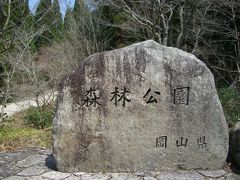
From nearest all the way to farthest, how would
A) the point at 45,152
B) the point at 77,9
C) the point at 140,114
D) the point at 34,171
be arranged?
the point at 140,114, the point at 34,171, the point at 45,152, the point at 77,9

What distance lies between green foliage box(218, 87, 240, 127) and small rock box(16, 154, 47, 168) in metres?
3.36

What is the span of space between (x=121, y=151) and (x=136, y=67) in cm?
107

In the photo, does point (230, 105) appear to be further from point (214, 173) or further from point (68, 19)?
point (68, 19)

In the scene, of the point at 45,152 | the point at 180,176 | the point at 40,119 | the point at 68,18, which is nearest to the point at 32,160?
the point at 45,152

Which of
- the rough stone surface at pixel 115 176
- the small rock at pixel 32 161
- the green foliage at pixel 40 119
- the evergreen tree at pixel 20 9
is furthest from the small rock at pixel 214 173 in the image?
the green foliage at pixel 40 119

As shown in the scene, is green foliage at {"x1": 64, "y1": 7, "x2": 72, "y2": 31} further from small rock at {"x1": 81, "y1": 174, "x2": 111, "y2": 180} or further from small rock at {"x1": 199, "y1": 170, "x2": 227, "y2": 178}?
small rock at {"x1": 199, "y1": 170, "x2": 227, "y2": 178}

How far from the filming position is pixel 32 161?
528cm

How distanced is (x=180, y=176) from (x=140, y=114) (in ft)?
2.93

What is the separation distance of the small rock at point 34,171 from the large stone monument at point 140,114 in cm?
34

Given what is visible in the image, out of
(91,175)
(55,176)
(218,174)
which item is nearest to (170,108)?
(218,174)

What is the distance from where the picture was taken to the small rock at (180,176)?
170 inches

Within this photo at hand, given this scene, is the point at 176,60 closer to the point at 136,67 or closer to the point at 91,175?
the point at 136,67

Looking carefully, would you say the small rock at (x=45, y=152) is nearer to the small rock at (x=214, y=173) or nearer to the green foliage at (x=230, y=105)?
the small rock at (x=214, y=173)

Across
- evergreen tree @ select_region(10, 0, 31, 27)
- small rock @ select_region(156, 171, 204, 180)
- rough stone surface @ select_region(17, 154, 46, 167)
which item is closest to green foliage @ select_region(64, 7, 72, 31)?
evergreen tree @ select_region(10, 0, 31, 27)
